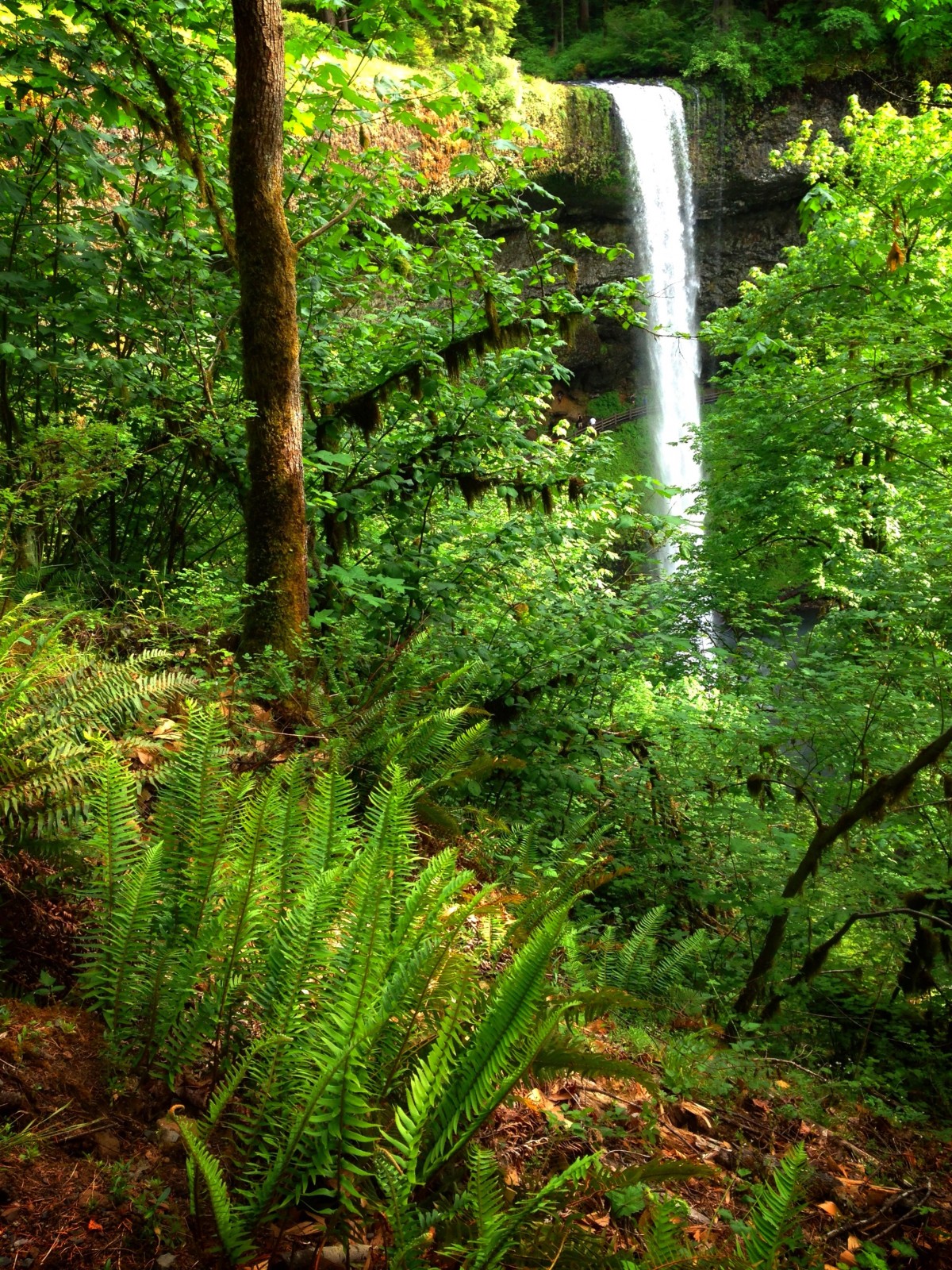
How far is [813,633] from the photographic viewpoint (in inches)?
246

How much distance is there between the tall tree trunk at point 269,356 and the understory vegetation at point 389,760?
22 millimetres

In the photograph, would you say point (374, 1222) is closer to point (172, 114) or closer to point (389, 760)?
point (389, 760)

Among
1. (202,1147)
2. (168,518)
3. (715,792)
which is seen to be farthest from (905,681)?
(168,518)

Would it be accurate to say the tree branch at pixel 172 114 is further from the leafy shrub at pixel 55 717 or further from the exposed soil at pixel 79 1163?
the exposed soil at pixel 79 1163

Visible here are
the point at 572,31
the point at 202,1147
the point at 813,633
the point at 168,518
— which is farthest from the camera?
the point at 572,31

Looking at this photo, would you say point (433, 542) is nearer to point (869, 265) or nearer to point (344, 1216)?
point (344, 1216)

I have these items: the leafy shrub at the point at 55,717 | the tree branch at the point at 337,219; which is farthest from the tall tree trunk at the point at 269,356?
the leafy shrub at the point at 55,717

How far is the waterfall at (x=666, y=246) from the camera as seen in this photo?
2189cm

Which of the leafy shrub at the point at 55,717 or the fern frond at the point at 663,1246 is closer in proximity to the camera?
the fern frond at the point at 663,1246

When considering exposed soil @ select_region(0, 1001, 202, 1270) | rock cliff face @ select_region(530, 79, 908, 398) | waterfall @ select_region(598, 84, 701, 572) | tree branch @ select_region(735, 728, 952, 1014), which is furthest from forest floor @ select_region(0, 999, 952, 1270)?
rock cliff face @ select_region(530, 79, 908, 398)

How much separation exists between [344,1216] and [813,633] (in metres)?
5.78

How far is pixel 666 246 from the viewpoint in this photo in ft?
76.1

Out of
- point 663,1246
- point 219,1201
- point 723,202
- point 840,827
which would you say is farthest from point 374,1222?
point 723,202

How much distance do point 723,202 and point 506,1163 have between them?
1074 inches
